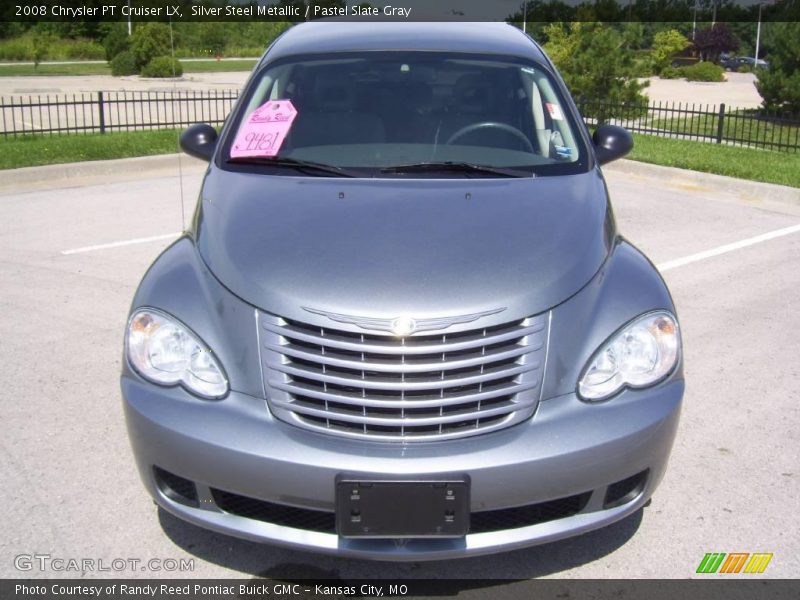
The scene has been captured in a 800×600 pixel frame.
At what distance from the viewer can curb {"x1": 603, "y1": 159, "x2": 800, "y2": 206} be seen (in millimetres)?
10598

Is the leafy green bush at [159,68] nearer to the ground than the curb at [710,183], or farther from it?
nearer to the ground

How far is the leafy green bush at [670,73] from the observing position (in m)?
43.7

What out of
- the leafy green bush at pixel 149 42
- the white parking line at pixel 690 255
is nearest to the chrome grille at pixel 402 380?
the white parking line at pixel 690 255

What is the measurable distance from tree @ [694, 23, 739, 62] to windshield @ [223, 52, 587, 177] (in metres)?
61.8

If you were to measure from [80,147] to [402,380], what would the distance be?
450 inches

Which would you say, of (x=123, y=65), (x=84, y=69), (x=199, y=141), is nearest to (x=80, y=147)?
(x=199, y=141)

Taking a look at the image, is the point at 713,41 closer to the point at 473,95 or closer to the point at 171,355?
the point at 473,95

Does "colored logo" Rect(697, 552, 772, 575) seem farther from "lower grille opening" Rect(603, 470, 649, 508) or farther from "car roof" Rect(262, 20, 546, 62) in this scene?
"car roof" Rect(262, 20, 546, 62)

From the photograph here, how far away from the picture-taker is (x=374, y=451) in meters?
2.70

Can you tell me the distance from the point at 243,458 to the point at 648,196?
8.94 metres

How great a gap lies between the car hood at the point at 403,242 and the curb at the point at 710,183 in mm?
7697

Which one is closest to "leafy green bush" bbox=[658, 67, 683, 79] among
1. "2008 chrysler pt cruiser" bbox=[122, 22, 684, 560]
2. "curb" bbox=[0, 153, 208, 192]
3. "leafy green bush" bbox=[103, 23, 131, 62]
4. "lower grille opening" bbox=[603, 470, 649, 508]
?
"leafy green bush" bbox=[103, 23, 131, 62]

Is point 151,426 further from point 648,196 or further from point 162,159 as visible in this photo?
point 162,159

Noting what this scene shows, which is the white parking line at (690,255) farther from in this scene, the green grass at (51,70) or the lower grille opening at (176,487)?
the green grass at (51,70)
